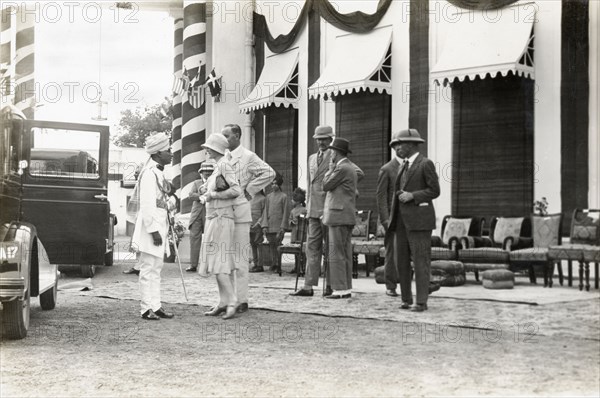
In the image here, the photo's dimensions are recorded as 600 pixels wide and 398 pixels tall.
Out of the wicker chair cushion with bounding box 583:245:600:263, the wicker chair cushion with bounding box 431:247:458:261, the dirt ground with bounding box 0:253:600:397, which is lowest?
the dirt ground with bounding box 0:253:600:397

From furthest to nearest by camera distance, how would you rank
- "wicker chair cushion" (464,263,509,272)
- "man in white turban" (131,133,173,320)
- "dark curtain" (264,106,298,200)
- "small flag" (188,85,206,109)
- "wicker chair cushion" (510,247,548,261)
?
"small flag" (188,85,206,109) → "dark curtain" (264,106,298,200) → "wicker chair cushion" (464,263,509,272) → "wicker chair cushion" (510,247,548,261) → "man in white turban" (131,133,173,320)

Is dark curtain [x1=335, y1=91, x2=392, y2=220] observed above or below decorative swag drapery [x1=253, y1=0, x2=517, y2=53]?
below

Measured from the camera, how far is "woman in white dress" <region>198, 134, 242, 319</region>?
8008 millimetres

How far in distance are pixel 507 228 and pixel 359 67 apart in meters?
4.18

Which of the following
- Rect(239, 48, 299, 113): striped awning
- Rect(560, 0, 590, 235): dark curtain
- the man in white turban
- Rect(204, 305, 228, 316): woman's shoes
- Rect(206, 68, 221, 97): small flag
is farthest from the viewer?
Rect(206, 68, 221, 97): small flag

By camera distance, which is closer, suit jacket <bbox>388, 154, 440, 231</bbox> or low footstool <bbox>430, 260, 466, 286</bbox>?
suit jacket <bbox>388, 154, 440, 231</bbox>

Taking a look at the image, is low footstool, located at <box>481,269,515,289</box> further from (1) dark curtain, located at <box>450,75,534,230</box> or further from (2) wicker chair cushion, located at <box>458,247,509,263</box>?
(1) dark curtain, located at <box>450,75,534,230</box>

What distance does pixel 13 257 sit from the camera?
6.33 metres

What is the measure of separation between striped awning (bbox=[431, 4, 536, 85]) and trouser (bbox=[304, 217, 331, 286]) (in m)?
3.69

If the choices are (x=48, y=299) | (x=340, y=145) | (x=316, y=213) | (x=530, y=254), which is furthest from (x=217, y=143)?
(x=530, y=254)

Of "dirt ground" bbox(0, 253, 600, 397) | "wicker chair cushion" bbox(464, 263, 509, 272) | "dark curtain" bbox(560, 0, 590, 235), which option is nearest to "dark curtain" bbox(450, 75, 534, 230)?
"dark curtain" bbox(560, 0, 590, 235)

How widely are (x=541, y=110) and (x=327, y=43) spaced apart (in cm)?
512

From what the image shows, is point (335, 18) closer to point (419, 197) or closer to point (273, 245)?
point (273, 245)

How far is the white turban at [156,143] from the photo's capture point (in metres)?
8.05
